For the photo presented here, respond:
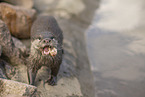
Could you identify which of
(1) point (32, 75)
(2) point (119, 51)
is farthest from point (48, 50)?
(2) point (119, 51)

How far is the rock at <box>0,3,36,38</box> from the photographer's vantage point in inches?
147

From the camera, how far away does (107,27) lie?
5352mm

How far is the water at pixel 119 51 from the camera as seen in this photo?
3.15 metres

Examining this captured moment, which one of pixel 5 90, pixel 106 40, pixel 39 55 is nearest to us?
pixel 5 90

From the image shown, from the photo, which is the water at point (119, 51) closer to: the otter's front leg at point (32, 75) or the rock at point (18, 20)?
the otter's front leg at point (32, 75)

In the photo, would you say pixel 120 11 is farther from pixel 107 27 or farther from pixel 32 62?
pixel 32 62

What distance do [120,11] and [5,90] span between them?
214 inches

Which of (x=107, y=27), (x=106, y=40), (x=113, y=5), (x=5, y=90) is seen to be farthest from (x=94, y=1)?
(x=5, y=90)

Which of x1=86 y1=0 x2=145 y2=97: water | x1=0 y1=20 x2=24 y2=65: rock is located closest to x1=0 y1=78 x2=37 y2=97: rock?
x1=0 y1=20 x2=24 y2=65: rock

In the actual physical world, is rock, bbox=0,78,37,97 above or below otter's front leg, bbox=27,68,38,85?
below

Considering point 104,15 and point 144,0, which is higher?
point 144,0

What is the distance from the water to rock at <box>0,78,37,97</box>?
146 centimetres

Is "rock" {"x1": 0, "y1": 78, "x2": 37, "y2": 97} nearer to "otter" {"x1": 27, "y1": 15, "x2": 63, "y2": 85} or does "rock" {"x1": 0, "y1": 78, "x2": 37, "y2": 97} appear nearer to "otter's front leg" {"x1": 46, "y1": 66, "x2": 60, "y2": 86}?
"otter" {"x1": 27, "y1": 15, "x2": 63, "y2": 85}

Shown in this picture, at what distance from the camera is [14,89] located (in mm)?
1949
